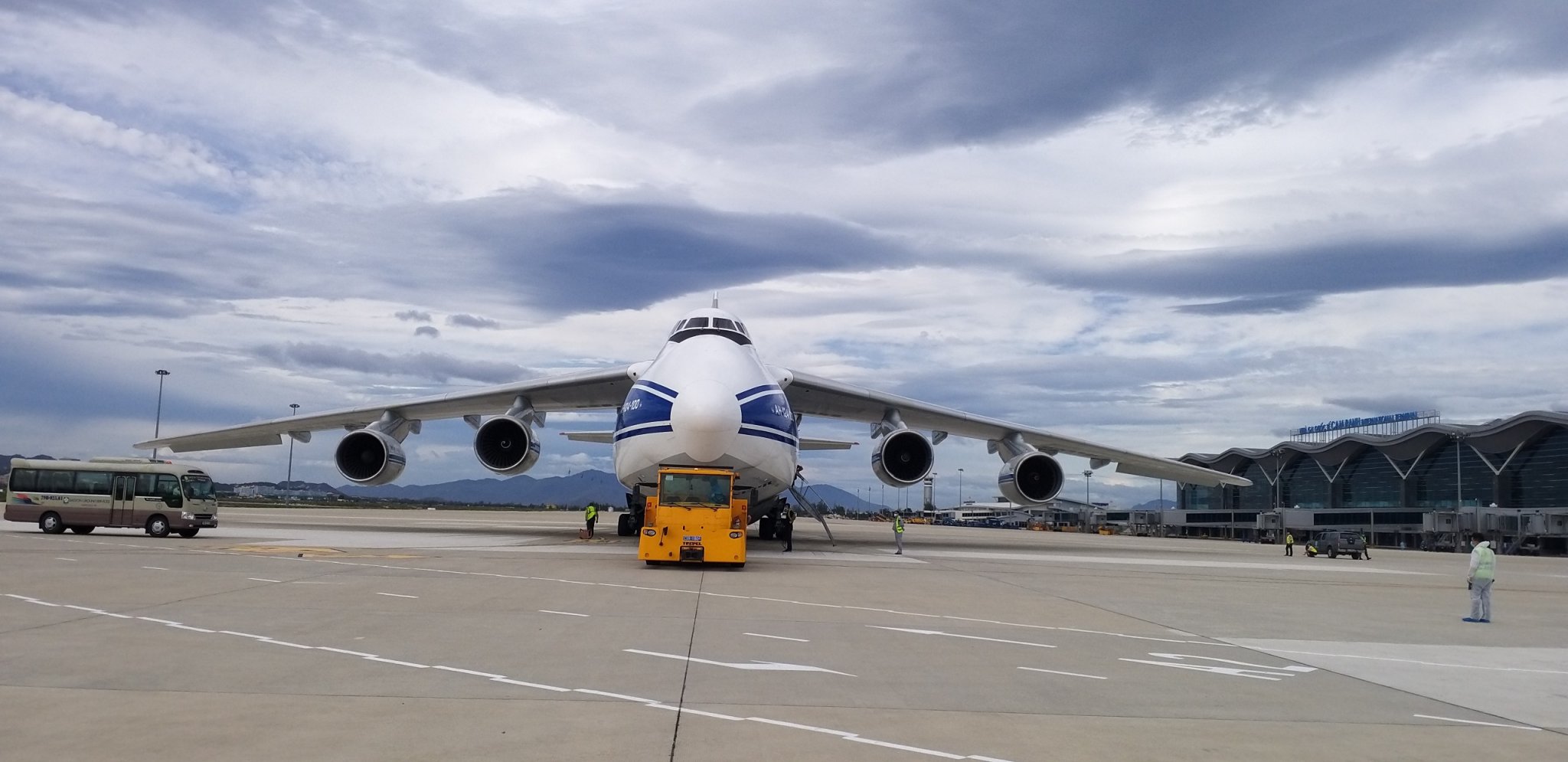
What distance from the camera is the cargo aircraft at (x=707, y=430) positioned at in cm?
1898

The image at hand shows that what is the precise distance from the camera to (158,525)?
24.1 m

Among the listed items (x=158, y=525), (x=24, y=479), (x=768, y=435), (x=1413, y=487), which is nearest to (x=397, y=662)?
(x=768, y=435)

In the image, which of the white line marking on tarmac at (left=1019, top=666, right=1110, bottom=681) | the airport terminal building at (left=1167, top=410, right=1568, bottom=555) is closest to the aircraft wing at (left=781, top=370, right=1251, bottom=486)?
the white line marking on tarmac at (left=1019, top=666, right=1110, bottom=681)

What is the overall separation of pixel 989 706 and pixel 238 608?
763 centimetres

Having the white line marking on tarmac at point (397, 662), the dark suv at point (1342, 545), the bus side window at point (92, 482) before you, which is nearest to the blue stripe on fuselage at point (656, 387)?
the white line marking on tarmac at point (397, 662)

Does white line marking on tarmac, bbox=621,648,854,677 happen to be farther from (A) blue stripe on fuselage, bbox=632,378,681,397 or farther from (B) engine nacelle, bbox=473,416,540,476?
(B) engine nacelle, bbox=473,416,540,476

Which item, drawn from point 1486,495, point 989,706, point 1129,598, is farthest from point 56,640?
point 1486,495

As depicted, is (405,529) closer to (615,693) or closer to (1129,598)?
(1129,598)

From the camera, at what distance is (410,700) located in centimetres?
648

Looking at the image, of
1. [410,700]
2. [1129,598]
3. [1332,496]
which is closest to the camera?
[410,700]

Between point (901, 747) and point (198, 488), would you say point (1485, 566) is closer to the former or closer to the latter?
point (901, 747)

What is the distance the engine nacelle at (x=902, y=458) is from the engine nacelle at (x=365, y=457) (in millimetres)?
11066

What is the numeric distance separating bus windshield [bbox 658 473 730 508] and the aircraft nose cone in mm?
631

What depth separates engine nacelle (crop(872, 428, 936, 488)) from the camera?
25172 mm
